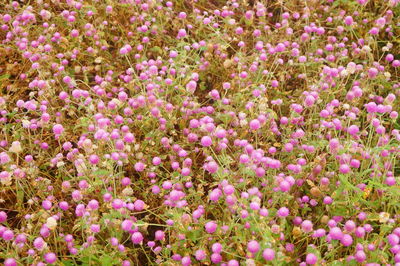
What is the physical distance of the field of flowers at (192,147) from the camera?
6.01 ft

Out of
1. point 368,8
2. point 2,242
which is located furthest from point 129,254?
point 368,8

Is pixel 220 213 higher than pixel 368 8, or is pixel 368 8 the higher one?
pixel 368 8

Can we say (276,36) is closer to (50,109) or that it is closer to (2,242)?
(50,109)

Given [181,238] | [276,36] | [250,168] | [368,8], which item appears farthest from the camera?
[368,8]

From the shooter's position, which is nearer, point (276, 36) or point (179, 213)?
point (179, 213)

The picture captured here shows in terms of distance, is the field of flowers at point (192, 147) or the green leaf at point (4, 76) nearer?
the field of flowers at point (192, 147)

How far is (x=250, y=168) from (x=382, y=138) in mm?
692

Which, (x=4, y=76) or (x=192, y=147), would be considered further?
(x=4, y=76)

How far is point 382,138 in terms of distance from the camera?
83.0 inches

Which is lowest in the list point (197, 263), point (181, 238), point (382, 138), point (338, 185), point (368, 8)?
point (197, 263)

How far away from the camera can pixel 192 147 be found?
2477 mm

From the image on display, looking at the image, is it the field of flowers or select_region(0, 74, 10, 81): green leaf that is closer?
the field of flowers

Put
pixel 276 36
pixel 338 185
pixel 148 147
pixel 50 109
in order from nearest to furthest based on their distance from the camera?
pixel 338 185, pixel 148 147, pixel 50 109, pixel 276 36

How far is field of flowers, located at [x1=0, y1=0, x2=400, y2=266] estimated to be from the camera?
1833 mm
